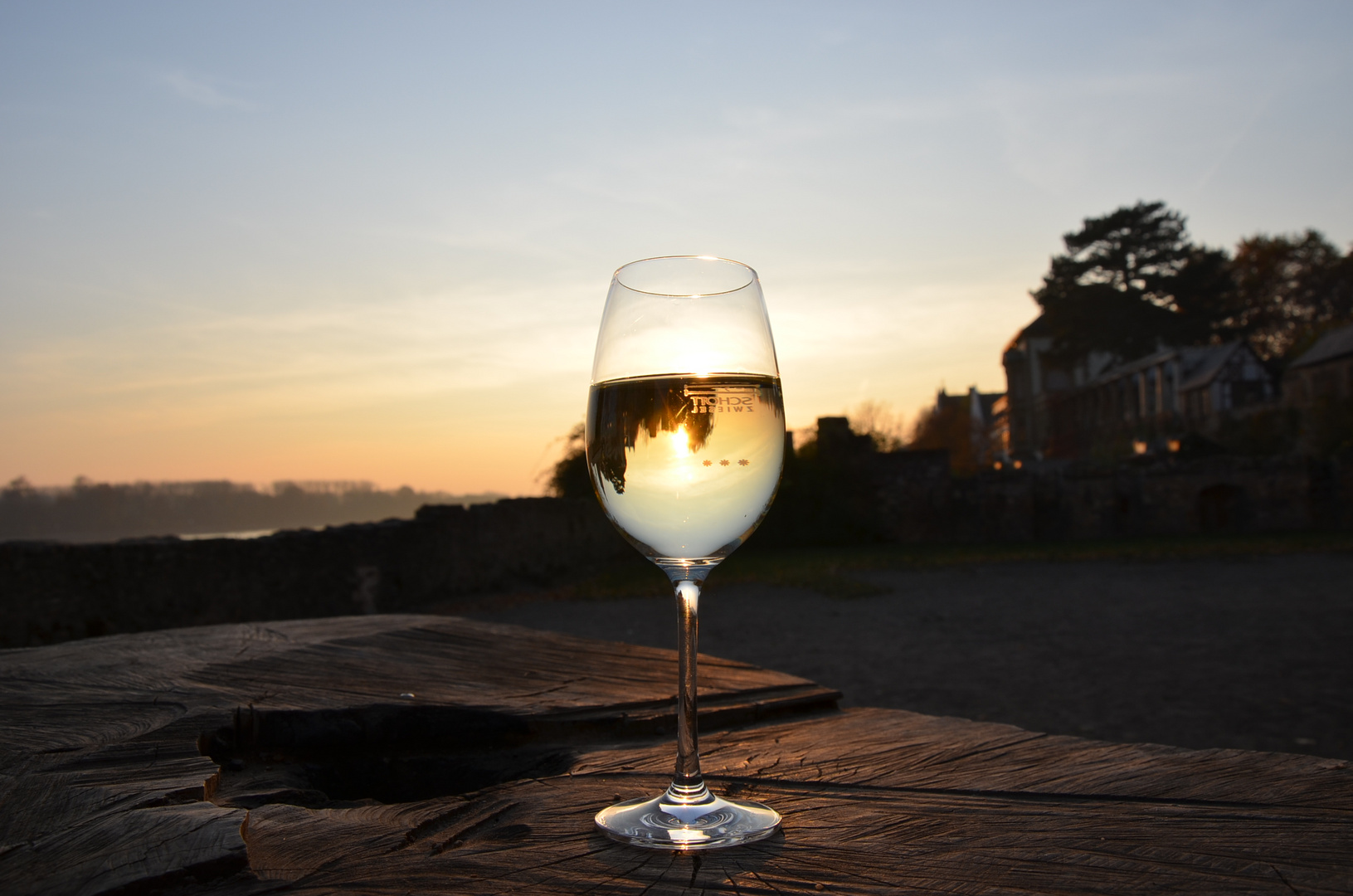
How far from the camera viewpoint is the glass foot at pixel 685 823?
32.6 inches

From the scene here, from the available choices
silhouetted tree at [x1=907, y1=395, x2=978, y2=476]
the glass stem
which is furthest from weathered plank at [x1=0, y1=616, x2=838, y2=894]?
silhouetted tree at [x1=907, y1=395, x2=978, y2=476]

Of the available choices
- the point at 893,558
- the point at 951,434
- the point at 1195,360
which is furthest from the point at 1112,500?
the point at 951,434

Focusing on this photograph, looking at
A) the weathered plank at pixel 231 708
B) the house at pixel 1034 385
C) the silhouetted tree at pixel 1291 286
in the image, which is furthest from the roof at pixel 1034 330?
the weathered plank at pixel 231 708

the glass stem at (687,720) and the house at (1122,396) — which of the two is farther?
the house at (1122,396)

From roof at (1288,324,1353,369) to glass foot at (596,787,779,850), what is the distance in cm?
4412

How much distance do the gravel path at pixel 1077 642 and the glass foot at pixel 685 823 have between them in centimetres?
514

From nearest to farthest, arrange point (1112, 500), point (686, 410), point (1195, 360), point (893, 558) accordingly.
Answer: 1. point (686, 410)
2. point (893, 558)
3. point (1112, 500)
4. point (1195, 360)

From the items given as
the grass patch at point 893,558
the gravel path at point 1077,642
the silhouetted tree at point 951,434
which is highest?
the silhouetted tree at point 951,434

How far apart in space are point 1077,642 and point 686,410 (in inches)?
332

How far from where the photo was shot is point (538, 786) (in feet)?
3.33

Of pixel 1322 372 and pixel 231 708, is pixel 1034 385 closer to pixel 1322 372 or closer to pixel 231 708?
pixel 1322 372

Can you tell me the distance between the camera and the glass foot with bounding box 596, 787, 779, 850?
32.6 inches

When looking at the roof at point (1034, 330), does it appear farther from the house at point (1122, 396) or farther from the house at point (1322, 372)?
the house at point (1322, 372)

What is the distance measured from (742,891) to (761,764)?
0.44m
